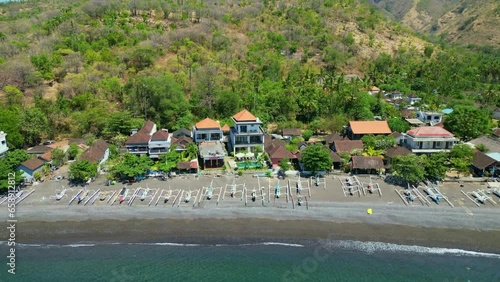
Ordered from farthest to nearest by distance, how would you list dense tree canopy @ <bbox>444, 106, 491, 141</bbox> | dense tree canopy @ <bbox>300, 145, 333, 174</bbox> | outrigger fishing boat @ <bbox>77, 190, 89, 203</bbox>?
1. dense tree canopy @ <bbox>444, 106, 491, 141</bbox>
2. dense tree canopy @ <bbox>300, 145, 333, 174</bbox>
3. outrigger fishing boat @ <bbox>77, 190, 89, 203</bbox>

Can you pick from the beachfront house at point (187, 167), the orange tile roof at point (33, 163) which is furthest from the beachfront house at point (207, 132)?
the orange tile roof at point (33, 163)

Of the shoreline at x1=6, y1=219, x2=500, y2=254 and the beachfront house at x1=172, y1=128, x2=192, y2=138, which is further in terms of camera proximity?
the beachfront house at x1=172, y1=128, x2=192, y2=138

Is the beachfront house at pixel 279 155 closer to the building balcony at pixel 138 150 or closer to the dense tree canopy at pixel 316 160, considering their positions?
the dense tree canopy at pixel 316 160

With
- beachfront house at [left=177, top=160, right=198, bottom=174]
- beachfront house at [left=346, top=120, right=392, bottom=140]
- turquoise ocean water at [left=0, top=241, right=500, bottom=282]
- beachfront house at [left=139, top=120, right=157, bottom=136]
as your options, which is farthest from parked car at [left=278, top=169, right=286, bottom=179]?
beachfront house at [left=139, top=120, right=157, bottom=136]

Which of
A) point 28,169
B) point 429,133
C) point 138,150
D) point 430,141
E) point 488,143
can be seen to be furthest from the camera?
point 488,143

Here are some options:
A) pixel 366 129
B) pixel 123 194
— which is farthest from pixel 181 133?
pixel 366 129

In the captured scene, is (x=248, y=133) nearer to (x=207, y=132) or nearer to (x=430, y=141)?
(x=207, y=132)

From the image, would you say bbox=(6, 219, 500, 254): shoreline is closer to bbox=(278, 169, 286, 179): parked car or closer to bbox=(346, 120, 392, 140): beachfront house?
bbox=(278, 169, 286, 179): parked car

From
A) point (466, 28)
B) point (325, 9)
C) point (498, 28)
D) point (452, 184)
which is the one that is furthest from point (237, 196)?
point (466, 28)
